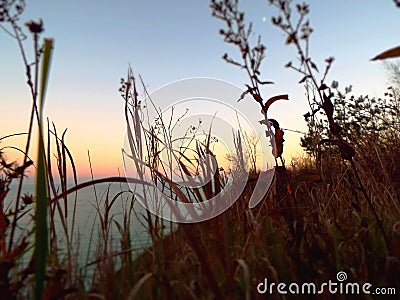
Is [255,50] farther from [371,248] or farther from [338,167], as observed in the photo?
[338,167]

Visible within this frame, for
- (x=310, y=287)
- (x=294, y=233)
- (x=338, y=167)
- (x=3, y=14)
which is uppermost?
(x=3, y=14)

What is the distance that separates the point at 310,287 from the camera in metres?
0.99

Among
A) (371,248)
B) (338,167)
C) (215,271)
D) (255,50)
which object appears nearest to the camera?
(215,271)

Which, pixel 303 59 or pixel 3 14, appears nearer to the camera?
pixel 3 14

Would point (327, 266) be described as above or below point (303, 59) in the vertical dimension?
below

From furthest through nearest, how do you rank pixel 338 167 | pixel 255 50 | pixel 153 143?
pixel 338 167 → pixel 153 143 → pixel 255 50

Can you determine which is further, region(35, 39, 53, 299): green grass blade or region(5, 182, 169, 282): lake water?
region(5, 182, 169, 282): lake water

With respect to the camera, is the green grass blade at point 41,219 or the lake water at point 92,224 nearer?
the green grass blade at point 41,219

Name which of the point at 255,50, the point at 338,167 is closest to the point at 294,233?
the point at 255,50

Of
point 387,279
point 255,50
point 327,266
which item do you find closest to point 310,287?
point 327,266

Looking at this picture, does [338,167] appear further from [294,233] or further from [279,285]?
[279,285]

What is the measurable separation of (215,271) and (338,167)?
6.89 feet

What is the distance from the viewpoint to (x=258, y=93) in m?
1.33

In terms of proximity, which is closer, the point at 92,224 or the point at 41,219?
the point at 41,219
